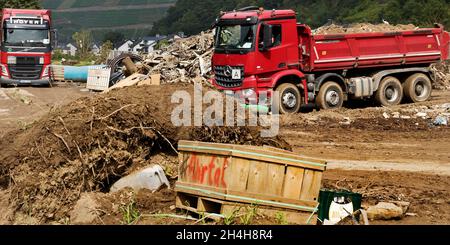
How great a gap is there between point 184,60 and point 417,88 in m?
9.55

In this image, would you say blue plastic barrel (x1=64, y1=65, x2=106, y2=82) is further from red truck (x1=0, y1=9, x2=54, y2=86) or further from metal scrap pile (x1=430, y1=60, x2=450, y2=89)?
metal scrap pile (x1=430, y1=60, x2=450, y2=89)

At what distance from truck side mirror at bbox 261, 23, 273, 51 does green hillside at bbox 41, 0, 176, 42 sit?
347ft

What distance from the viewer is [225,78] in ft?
64.2

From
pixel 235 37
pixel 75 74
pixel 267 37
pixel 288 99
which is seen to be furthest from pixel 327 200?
pixel 75 74

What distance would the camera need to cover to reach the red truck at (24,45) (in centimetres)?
2998

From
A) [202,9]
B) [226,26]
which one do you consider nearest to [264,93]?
[226,26]

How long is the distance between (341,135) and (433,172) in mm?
4321

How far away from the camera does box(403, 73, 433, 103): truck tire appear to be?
21875 millimetres

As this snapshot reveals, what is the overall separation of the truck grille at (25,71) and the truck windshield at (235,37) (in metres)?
13.9

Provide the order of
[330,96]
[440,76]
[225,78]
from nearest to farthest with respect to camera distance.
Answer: [225,78] < [330,96] < [440,76]

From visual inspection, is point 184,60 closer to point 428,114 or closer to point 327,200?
point 428,114

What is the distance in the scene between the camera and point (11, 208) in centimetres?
887
